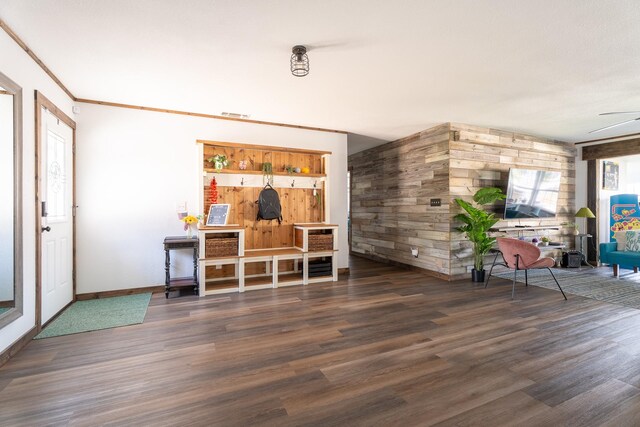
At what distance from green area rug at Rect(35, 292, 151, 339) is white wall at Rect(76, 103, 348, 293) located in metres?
0.34

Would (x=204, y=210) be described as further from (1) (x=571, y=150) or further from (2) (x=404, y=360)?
(1) (x=571, y=150)

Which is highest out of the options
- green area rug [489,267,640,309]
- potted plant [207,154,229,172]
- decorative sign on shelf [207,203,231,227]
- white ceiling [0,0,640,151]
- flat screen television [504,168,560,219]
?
white ceiling [0,0,640,151]

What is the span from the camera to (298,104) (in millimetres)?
4102

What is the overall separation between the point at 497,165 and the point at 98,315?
20.6ft

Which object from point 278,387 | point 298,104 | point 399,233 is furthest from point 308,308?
point 399,233

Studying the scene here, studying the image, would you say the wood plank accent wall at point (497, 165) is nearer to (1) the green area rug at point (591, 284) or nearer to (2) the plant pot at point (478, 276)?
(2) the plant pot at point (478, 276)

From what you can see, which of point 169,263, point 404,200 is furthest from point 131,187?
point 404,200

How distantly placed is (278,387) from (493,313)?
264 centimetres

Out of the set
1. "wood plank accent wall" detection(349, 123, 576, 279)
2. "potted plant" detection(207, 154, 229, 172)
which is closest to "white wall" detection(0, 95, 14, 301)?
"potted plant" detection(207, 154, 229, 172)

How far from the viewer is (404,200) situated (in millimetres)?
5988

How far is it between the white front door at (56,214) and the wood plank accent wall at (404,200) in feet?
17.0

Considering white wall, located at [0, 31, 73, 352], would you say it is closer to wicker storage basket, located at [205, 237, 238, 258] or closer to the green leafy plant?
wicker storage basket, located at [205, 237, 238, 258]

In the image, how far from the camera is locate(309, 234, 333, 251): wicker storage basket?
482cm

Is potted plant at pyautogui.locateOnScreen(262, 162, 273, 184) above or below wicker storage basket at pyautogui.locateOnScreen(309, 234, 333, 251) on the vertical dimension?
above
